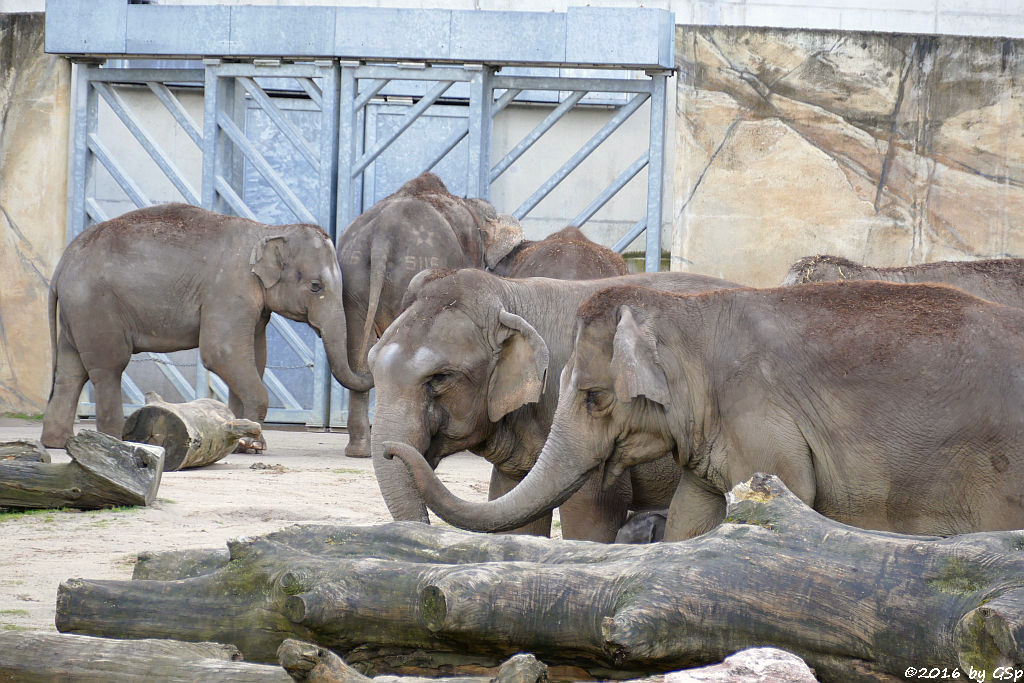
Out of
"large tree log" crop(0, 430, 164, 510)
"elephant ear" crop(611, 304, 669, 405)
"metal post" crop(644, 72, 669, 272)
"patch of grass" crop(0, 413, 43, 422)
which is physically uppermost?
"metal post" crop(644, 72, 669, 272)

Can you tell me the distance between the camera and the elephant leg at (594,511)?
389cm

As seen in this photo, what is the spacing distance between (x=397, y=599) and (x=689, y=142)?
317 inches

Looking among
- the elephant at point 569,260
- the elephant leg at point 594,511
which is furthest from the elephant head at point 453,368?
the elephant at point 569,260

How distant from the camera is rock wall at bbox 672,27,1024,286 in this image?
10.1 metres

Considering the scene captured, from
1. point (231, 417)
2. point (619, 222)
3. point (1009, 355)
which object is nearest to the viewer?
point (1009, 355)

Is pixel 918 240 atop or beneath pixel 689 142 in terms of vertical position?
beneath

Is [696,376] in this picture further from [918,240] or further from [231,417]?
[918,240]

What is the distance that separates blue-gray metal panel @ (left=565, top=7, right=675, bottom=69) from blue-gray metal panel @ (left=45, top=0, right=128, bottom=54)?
11.3ft

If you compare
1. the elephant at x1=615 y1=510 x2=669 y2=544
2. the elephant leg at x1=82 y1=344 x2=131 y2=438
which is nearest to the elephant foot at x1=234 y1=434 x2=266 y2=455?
the elephant leg at x1=82 y1=344 x2=131 y2=438

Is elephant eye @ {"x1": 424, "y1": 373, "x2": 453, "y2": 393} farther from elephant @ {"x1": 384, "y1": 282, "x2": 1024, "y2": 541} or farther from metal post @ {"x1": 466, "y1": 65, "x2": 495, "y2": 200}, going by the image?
metal post @ {"x1": 466, "y1": 65, "x2": 495, "y2": 200}

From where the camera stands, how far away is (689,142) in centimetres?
1018

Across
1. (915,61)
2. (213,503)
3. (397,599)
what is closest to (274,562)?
(397,599)

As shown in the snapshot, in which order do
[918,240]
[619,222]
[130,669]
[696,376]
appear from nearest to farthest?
[130,669] → [696,376] → [918,240] → [619,222]

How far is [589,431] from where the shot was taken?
11.8 ft
